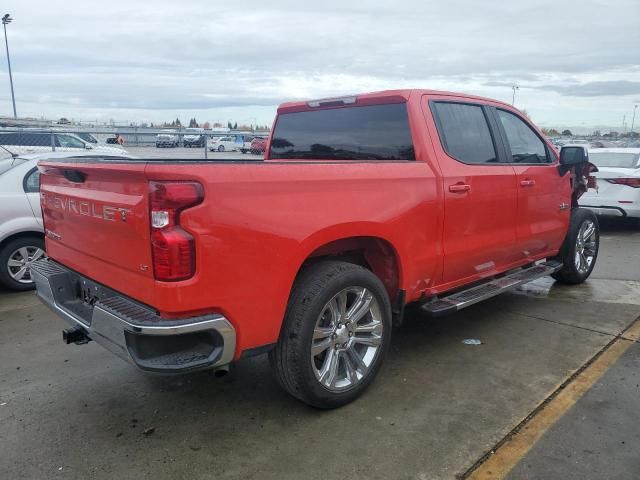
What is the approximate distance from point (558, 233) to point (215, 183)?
412 cm

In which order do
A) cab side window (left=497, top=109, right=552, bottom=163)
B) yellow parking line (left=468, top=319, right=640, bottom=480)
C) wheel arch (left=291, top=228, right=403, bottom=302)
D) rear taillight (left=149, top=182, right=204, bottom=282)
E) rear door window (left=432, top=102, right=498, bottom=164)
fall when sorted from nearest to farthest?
rear taillight (left=149, top=182, right=204, bottom=282) → yellow parking line (left=468, top=319, right=640, bottom=480) → wheel arch (left=291, top=228, right=403, bottom=302) → rear door window (left=432, top=102, right=498, bottom=164) → cab side window (left=497, top=109, right=552, bottom=163)

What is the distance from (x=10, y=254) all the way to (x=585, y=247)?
6402 mm

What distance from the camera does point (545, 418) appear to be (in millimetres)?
3297

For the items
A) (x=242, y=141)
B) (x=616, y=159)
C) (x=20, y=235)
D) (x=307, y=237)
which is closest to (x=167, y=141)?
(x=242, y=141)

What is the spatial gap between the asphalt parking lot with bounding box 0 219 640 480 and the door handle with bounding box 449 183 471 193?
1.30 m

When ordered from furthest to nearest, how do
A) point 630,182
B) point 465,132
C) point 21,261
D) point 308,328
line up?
point 630,182 → point 21,261 → point 465,132 → point 308,328

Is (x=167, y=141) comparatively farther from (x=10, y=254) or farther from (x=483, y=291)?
(x=483, y=291)

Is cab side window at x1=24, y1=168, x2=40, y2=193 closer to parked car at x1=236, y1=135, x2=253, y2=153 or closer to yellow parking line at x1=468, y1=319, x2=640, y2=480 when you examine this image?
yellow parking line at x1=468, y1=319, x2=640, y2=480

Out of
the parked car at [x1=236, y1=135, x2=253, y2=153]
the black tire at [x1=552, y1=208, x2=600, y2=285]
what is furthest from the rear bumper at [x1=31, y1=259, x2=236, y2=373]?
the parked car at [x1=236, y1=135, x2=253, y2=153]

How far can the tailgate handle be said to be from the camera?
3160 mm

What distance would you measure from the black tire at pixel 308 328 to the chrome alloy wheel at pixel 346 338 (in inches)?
2.2

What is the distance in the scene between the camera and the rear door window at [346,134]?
13.4 ft

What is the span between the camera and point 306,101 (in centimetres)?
476

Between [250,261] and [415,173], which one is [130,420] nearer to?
[250,261]
